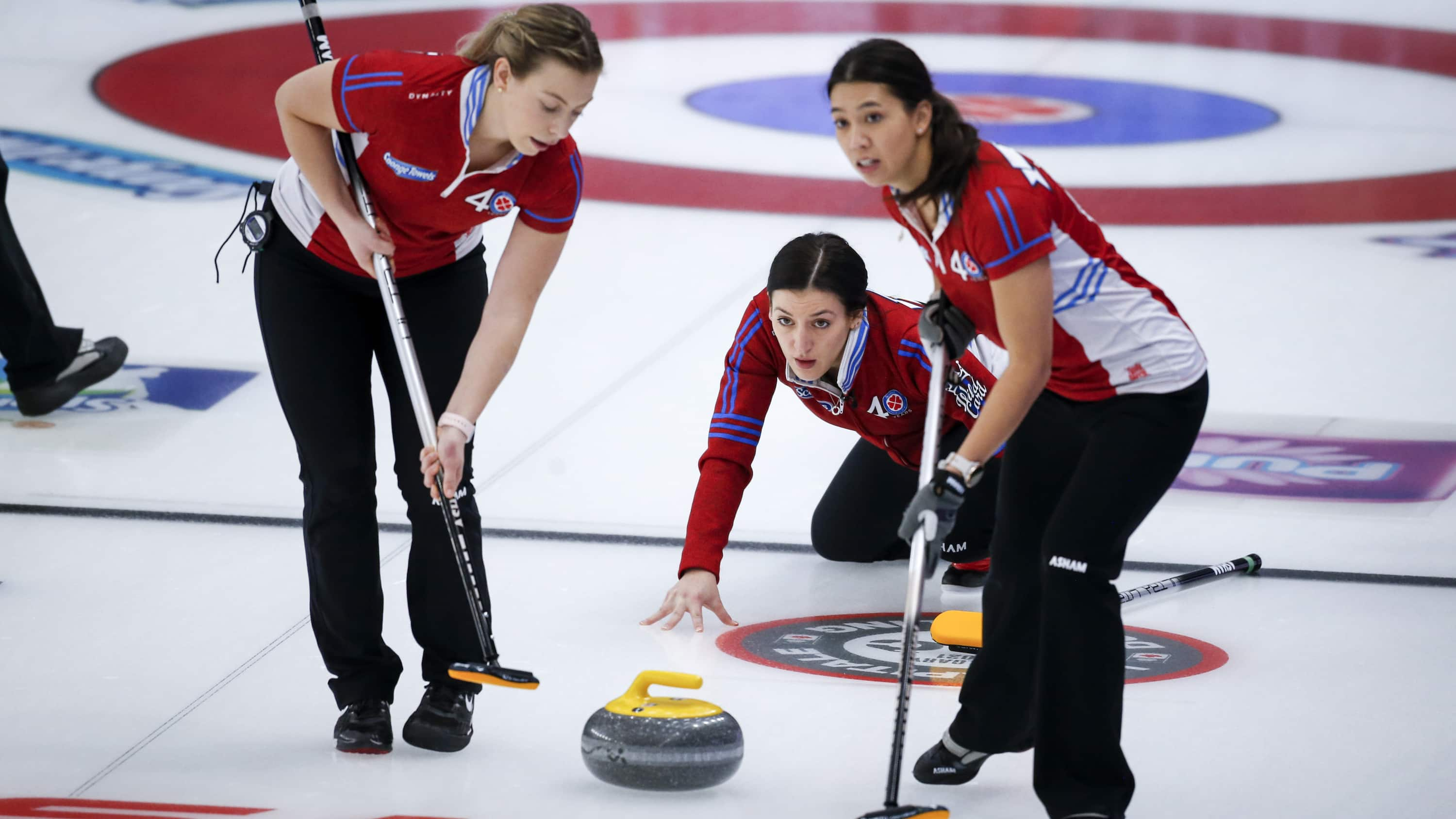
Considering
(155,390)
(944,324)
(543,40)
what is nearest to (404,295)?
(543,40)

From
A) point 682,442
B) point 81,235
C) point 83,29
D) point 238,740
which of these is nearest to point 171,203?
point 81,235

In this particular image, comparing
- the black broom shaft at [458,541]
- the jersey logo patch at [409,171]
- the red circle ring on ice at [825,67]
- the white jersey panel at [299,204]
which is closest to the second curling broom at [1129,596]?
the black broom shaft at [458,541]

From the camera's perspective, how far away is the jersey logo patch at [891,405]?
3615mm

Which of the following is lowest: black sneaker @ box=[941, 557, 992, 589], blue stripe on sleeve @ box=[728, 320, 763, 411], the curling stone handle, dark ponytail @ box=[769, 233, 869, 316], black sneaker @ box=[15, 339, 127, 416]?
black sneaker @ box=[941, 557, 992, 589]

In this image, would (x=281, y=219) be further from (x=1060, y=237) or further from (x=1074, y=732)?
(x=1074, y=732)

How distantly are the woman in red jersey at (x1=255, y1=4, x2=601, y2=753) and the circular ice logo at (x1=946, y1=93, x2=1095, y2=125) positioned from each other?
6435mm

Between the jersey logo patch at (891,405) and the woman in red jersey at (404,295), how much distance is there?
1004 mm

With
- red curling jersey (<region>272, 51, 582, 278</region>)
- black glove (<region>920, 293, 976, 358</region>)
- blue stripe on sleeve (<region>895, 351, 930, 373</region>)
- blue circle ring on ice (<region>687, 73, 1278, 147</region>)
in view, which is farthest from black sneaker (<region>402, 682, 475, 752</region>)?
blue circle ring on ice (<region>687, 73, 1278, 147</region>)

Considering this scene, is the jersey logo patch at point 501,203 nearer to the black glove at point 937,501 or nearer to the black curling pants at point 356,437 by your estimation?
the black curling pants at point 356,437

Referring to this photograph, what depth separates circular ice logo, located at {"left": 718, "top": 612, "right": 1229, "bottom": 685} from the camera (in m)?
3.33

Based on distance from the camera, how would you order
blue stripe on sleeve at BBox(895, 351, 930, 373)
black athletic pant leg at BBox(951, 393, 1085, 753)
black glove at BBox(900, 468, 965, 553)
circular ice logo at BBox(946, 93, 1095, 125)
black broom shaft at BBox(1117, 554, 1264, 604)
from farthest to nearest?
circular ice logo at BBox(946, 93, 1095, 125)
black broom shaft at BBox(1117, 554, 1264, 604)
blue stripe on sleeve at BBox(895, 351, 930, 373)
black athletic pant leg at BBox(951, 393, 1085, 753)
black glove at BBox(900, 468, 965, 553)

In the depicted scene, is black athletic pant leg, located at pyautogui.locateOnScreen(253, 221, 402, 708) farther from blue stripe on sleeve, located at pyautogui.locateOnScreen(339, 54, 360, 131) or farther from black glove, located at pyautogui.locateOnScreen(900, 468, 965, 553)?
black glove, located at pyautogui.locateOnScreen(900, 468, 965, 553)

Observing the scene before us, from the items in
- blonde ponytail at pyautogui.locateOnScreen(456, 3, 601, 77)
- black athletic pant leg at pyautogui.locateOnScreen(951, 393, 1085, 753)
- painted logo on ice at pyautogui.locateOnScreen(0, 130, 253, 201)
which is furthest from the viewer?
painted logo on ice at pyautogui.locateOnScreen(0, 130, 253, 201)

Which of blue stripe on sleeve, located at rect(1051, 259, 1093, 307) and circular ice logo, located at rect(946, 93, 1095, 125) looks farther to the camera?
circular ice logo, located at rect(946, 93, 1095, 125)
